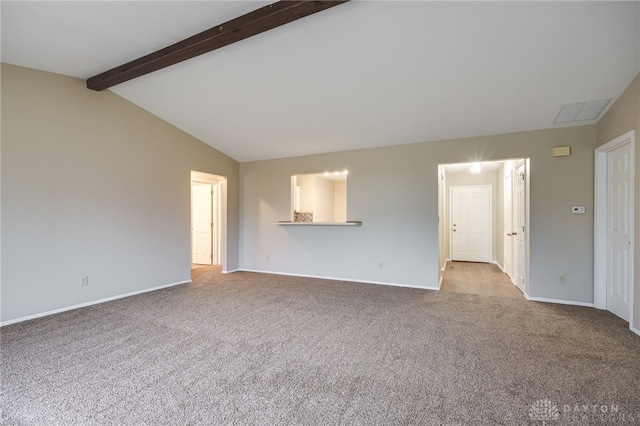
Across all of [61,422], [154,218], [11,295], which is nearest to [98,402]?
[61,422]

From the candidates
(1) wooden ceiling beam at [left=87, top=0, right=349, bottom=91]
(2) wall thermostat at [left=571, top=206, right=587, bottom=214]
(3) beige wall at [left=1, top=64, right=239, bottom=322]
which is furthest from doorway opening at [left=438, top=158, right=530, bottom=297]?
(3) beige wall at [left=1, top=64, right=239, bottom=322]

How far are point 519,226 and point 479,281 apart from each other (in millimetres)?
1229

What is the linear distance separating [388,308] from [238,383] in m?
2.17

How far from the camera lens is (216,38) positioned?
2.76 metres

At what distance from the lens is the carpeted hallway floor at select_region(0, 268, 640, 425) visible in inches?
65.7

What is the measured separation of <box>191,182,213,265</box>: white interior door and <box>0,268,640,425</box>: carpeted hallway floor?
3.45m

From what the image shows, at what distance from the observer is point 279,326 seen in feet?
9.84

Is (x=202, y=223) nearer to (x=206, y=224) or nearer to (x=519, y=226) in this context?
(x=206, y=224)

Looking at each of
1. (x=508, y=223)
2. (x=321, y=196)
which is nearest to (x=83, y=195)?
(x=321, y=196)

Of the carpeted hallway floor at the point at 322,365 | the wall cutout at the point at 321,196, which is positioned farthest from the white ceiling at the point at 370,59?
the wall cutout at the point at 321,196

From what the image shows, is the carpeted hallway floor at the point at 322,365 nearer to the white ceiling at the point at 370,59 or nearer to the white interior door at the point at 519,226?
the white interior door at the point at 519,226

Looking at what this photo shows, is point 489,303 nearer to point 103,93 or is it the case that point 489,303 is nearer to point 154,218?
point 154,218

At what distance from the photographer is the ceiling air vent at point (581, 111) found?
3281mm

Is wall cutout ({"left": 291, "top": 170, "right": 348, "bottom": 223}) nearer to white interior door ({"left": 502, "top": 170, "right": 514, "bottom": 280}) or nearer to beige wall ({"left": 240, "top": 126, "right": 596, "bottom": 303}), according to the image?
beige wall ({"left": 240, "top": 126, "right": 596, "bottom": 303})
